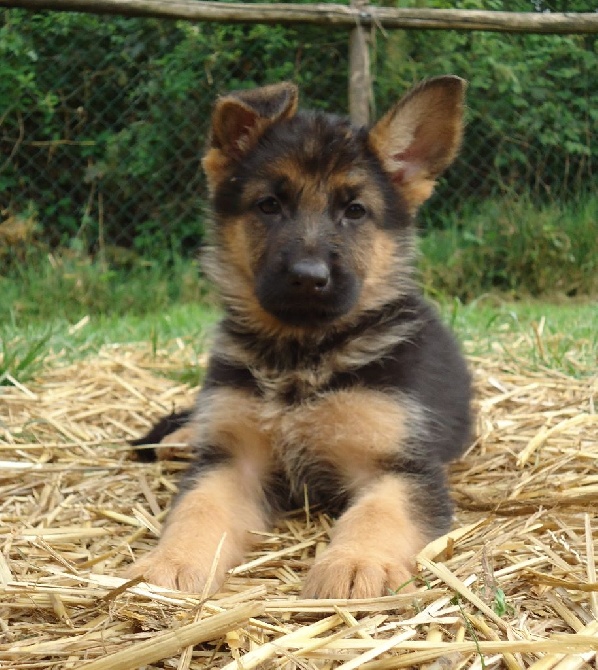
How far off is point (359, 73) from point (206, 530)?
6019mm

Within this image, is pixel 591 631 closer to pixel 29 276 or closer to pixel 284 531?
pixel 284 531

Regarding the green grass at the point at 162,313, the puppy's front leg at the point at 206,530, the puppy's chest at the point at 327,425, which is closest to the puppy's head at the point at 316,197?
the puppy's chest at the point at 327,425

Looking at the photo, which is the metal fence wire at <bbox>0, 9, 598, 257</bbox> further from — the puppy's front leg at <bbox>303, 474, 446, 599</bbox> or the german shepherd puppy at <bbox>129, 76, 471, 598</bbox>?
the puppy's front leg at <bbox>303, 474, 446, 599</bbox>

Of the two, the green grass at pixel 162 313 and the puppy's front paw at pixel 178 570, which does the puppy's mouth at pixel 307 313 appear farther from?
the green grass at pixel 162 313

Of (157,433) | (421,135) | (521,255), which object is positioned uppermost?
(421,135)

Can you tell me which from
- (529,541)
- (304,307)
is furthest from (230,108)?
(529,541)

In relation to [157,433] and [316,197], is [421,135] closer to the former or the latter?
[316,197]

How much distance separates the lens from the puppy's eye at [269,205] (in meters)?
3.35

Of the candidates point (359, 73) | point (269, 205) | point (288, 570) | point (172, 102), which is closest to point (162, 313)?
point (172, 102)

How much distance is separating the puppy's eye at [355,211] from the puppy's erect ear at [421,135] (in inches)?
10.2

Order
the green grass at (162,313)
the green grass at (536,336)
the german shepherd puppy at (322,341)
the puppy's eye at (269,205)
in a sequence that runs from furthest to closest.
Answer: the green grass at (162,313) → the green grass at (536,336) → the puppy's eye at (269,205) → the german shepherd puppy at (322,341)

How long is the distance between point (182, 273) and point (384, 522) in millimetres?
6590

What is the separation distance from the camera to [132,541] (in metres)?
2.86

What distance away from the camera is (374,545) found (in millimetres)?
2471
